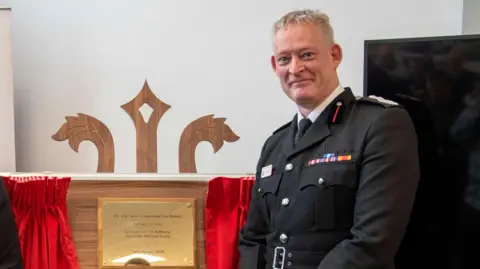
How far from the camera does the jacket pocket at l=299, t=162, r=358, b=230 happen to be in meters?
1.09

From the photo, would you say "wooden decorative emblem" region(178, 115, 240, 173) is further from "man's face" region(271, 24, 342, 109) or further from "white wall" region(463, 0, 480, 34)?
"white wall" region(463, 0, 480, 34)

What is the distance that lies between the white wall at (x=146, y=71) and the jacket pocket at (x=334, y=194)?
33.0 inches

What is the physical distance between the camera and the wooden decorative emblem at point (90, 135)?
1.79 metres

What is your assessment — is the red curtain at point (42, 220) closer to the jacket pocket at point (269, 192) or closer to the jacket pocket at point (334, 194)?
the jacket pocket at point (269, 192)

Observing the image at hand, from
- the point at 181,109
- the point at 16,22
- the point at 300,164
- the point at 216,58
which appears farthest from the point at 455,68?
Answer: the point at 16,22

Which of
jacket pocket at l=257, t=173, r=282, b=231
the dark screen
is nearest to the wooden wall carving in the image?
jacket pocket at l=257, t=173, r=282, b=231

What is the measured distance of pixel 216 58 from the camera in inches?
76.9

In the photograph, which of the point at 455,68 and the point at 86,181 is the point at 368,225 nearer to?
the point at 455,68

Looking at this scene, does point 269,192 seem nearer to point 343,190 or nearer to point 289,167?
point 289,167

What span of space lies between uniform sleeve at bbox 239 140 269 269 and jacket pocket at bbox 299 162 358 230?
253 mm

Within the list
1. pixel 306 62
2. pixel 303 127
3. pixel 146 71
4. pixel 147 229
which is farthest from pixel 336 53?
pixel 146 71

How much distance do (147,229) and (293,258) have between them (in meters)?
0.61

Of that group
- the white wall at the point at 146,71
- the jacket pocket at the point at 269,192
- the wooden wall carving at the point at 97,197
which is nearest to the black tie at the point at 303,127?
the jacket pocket at the point at 269,192

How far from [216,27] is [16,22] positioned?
82 cm
